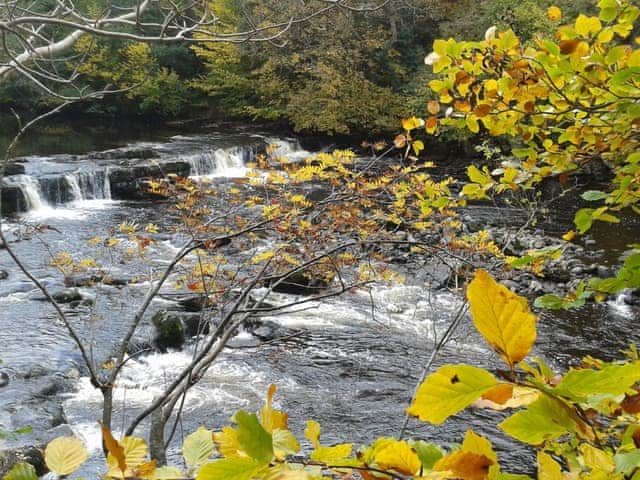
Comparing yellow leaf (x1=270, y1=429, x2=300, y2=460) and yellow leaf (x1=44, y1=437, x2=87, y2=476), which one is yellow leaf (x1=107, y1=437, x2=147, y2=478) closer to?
yellow leaf (x1=44, y1=437, x2=87, y2=476)

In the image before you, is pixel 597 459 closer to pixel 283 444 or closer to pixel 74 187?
pixel 283 444

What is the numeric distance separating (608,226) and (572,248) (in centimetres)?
186

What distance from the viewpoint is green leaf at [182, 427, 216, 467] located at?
832 millimetres

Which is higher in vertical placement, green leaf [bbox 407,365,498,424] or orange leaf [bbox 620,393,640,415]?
→ green leaf [bbox 407,365,498,424]

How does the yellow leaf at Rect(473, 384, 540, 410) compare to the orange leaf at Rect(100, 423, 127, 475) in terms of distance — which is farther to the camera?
the orange leaf at Rect(100, 423, 127, 475)

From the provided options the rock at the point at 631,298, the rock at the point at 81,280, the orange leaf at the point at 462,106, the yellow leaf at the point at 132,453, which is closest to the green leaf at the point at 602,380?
the yellow leaf at the point at 132,453

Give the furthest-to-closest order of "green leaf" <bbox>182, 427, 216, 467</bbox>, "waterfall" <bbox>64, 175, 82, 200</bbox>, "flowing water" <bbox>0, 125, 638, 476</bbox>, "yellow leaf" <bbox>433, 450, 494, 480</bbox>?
"waterfall" <bbox>64, 175, 82, 200</bbox> → "flowing water" <bbox>0, 125, 638, 476</bbox> → "green leaf" <bbox>182, 427, 216, 467</bbox> → "yellow leaf" <bbox>433, 450, 494, 480</bbox>

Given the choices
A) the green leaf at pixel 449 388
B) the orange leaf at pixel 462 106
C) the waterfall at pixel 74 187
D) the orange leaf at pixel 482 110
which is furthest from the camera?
the waterfall at pixel 74 187

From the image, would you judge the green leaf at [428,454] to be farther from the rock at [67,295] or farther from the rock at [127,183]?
the rock at [127,183]

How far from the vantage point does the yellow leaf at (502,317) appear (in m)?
0.50

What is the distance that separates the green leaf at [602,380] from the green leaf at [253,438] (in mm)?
296

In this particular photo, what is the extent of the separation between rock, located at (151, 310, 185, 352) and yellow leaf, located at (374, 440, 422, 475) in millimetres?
6430

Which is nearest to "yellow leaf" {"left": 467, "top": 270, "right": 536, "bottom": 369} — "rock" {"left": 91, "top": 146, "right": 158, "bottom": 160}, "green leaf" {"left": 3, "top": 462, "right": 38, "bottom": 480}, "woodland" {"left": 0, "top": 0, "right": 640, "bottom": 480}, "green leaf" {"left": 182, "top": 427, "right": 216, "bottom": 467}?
"woodland" {"left": 0, "top": 0, "right": 640, "bottom": 480}

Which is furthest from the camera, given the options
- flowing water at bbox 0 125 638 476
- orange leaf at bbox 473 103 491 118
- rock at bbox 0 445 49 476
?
flowing water at bbox 0 125 638 476
